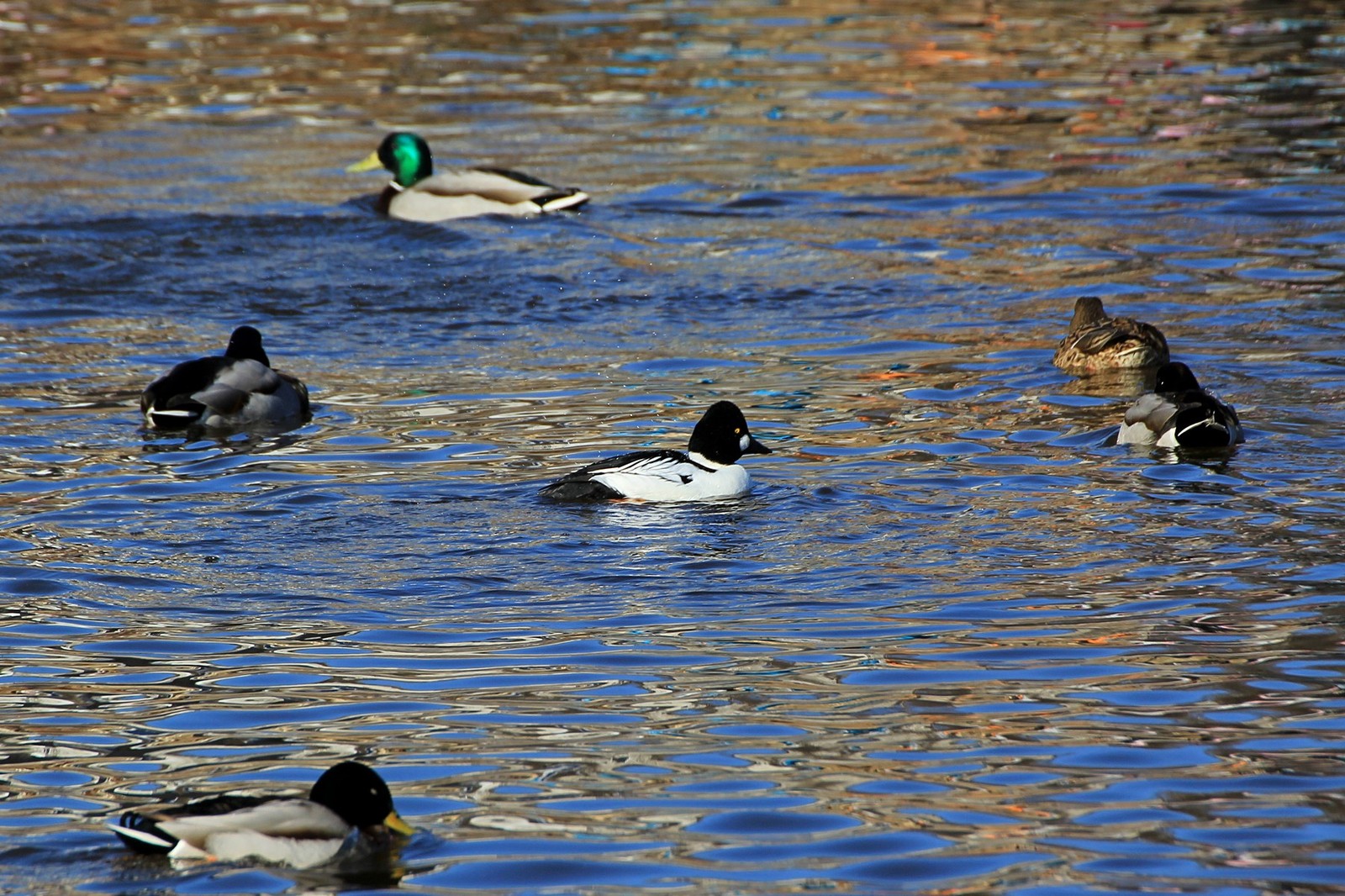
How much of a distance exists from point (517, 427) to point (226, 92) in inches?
589

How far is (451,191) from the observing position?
65.4 feet

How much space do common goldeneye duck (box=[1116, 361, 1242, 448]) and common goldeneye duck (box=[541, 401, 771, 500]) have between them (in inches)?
96.1

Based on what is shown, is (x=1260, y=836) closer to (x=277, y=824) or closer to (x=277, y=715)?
(x=277, y=824)

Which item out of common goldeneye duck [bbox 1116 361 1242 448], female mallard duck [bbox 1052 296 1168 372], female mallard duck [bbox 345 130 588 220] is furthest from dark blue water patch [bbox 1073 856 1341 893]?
female mallard duck [bbox 345 130 588 220]

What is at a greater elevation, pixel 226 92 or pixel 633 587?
pixel 226 92

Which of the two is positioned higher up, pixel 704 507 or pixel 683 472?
pixel 683 472

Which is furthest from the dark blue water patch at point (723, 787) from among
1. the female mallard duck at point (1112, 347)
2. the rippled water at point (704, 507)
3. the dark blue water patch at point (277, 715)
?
the female mallard duck at point (1112, 347)

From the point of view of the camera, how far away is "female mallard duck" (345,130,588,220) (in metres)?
19.4

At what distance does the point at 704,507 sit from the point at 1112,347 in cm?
406

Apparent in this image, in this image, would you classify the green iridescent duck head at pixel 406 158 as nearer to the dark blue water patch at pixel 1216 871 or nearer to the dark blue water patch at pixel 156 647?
the dark blue water patch at pixel 156 647

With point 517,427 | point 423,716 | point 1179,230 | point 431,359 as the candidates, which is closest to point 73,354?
point 431,359

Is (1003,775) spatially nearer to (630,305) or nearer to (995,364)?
(995,364)

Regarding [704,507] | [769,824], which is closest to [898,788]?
[769,824]

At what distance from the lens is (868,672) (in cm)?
830
